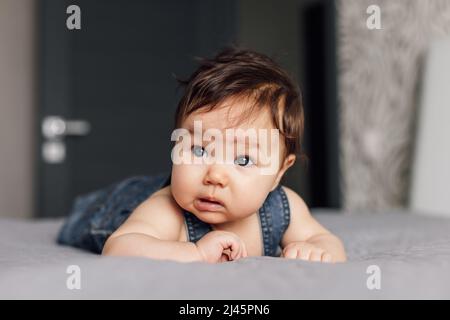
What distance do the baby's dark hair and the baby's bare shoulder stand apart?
5.2 inches

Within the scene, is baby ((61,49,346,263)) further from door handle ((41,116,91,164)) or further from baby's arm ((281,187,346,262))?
door handle ((41,116,91,164))

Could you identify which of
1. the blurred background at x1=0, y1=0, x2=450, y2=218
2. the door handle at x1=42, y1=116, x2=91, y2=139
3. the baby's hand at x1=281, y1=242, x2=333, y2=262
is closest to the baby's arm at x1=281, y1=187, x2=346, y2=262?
the baby's hand at x1=281, y1=242, x2=333, y2=262

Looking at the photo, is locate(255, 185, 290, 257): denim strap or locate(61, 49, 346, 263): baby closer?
locate(61, 49, 346, 263): baby

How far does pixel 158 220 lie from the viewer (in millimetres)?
874

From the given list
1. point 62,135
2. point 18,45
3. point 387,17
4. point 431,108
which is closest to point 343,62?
point 387,17

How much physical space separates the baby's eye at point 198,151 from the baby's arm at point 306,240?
0.64 feet

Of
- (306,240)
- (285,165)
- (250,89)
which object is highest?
(250,89)

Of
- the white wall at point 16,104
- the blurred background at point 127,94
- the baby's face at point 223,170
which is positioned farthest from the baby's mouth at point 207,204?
the white wall at point 16,104

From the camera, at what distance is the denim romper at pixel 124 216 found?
0.97 metres

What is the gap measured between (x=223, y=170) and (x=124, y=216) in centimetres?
33

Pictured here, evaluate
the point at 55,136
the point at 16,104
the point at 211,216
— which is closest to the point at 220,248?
the point at 211,216

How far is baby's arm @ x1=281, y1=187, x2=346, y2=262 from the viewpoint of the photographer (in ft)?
2.74

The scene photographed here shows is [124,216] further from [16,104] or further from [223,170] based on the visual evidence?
[16,104]
